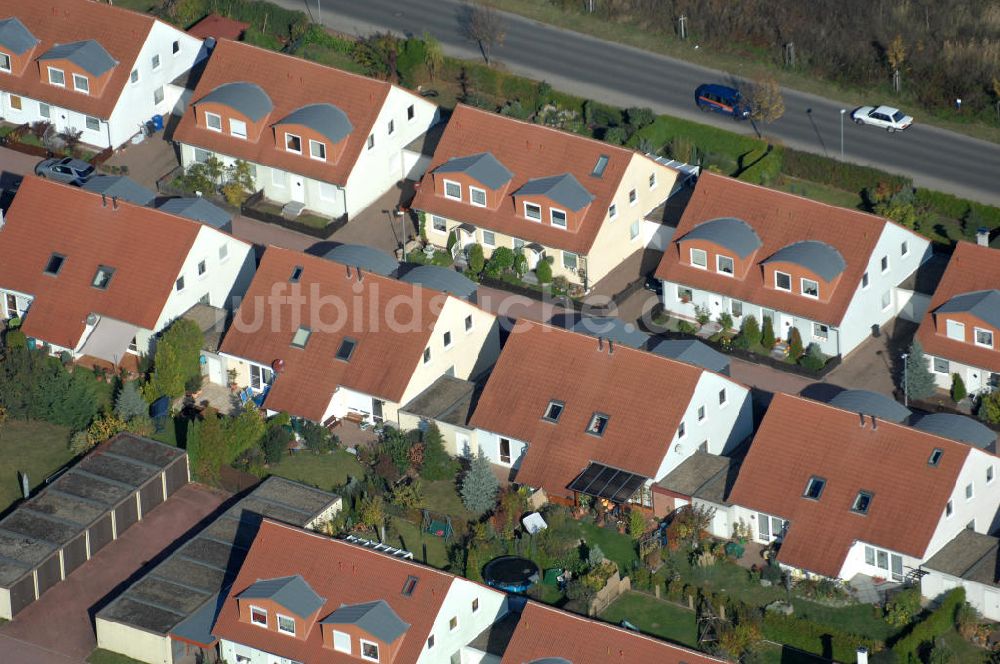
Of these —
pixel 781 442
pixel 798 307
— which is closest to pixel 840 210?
pixel 798 307

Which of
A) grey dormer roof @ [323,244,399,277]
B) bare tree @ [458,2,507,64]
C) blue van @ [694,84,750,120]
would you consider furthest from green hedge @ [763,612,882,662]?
bare tree @ [458,2,507,64]

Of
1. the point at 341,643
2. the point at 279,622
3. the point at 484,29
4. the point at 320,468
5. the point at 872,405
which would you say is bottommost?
the point at 341,643

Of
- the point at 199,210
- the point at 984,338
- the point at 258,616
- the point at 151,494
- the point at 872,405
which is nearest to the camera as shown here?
the point at 258,616

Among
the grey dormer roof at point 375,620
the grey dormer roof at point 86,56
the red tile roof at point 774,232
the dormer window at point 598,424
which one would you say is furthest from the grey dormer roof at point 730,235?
the grey dormer roof at point 86,56

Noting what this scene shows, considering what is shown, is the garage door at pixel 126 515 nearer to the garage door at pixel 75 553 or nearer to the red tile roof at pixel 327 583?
the garage door at pixel 75 553

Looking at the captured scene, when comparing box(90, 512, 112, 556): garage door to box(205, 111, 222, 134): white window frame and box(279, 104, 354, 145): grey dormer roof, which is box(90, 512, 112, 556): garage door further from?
box(205, 111, 222, 134): white window frame

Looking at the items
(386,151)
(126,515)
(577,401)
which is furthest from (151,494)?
(386,151)

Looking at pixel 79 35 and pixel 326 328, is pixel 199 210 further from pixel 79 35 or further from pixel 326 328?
pixel 79 35
